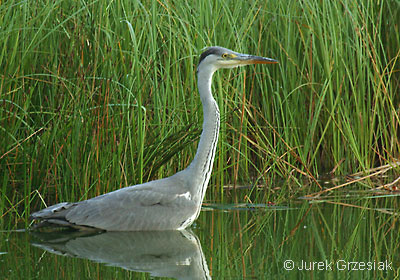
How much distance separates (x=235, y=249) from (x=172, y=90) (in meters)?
2.57

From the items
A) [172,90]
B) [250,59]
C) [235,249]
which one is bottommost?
[235,249]

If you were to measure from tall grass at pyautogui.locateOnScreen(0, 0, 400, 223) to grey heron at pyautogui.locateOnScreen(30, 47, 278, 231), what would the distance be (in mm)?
221

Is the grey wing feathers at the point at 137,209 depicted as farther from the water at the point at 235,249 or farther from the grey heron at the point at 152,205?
the water at the point at 235,249

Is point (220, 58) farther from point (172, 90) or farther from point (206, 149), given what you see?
point (172, 90)

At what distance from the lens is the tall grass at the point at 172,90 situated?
6.03m

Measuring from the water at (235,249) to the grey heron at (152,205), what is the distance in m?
0.11

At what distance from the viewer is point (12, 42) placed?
21.2ft

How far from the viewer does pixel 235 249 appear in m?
4.99

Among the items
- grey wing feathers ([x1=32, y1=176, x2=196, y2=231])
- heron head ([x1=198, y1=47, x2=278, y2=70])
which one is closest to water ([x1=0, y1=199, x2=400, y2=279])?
grey wing feathers ([x1=32, y1=176, x2=196, y2=231])

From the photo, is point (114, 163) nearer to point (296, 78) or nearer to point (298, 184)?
point (298, 184)

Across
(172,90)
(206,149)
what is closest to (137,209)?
(206,149)

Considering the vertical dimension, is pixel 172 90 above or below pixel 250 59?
below

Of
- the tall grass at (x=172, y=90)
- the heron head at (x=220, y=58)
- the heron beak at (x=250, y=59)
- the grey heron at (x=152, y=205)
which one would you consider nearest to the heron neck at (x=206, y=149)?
the grey heron at (x=152, y=205)

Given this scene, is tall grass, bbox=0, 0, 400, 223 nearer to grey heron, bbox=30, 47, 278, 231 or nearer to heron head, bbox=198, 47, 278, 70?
grey heron, bbox=30, 47, 278, 231
